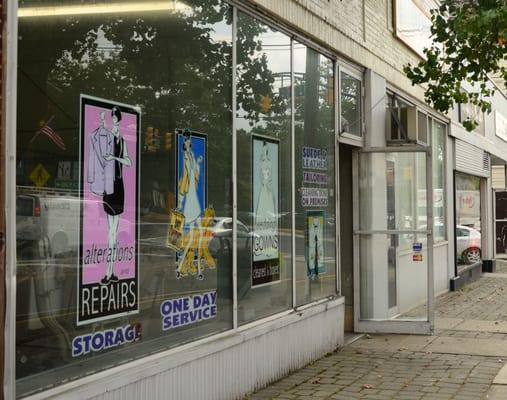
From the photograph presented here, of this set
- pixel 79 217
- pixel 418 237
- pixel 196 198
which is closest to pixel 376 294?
pixel 418 237

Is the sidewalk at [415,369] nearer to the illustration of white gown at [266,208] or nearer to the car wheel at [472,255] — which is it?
the illustration of white gown at [266,208]

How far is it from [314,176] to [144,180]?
3835 millimetres

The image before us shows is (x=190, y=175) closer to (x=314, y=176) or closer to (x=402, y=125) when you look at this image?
(x=314, y=176)

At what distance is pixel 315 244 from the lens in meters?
9.00

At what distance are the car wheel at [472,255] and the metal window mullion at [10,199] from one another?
50.9 feet

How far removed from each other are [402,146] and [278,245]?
11.4 feet

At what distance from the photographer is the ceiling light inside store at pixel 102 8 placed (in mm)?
4539

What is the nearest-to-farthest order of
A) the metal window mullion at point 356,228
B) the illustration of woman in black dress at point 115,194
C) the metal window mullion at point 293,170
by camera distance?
→ the illustration of woman in black dress at point 115,194 → the metal window mullion at point 293,170 → the metal window mullion at point 356,228

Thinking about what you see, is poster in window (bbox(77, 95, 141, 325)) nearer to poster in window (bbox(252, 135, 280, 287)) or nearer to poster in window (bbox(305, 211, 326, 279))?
poster in window (bbox(252, 135, 280, 287))

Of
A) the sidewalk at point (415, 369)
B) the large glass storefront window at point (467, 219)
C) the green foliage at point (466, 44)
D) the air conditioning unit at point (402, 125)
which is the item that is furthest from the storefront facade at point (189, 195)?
the large glass storefront window at point (467, 219)

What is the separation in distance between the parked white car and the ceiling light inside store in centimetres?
1269

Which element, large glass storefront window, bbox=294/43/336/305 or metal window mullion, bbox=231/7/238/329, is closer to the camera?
metal window mullion, bbox=231/7/238/329

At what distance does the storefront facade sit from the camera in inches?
178

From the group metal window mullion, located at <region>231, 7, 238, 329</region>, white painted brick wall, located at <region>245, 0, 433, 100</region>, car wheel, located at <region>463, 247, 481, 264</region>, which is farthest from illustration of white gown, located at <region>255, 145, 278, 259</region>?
car wheel, located at <region>463, 247, 481, 264</region>
